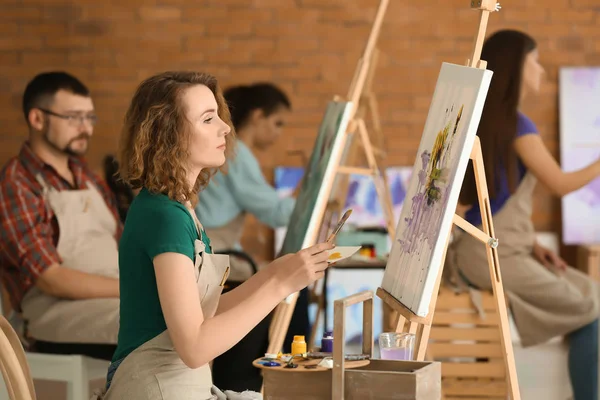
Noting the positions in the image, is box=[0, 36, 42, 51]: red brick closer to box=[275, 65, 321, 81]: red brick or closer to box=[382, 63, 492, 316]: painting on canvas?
box=[275, 65, 321, 81]: red brick

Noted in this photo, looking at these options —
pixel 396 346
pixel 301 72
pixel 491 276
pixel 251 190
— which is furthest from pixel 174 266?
pixel 301 72

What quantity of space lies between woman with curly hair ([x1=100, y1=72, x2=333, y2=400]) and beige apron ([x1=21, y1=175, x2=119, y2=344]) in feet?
4.21

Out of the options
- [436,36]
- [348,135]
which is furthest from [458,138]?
[436,36]

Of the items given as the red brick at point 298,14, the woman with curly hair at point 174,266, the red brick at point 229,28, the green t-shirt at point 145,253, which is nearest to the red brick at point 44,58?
the red brick at point 229,28

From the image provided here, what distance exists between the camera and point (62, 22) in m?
5.32

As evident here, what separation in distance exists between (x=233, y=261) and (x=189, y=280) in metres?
2.01

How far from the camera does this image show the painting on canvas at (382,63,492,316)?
6.75ft

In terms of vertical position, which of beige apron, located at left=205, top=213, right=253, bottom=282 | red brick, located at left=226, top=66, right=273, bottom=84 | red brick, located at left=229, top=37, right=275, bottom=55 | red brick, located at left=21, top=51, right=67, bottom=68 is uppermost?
red brick, located at left=229, top=37, right=275, bottom=55

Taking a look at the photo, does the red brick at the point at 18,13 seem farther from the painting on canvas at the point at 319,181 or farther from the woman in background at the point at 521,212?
the woman in background at the point at 521,212

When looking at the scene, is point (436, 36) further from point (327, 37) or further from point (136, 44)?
point (136, 44)

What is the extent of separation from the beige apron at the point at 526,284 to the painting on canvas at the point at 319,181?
0.64m

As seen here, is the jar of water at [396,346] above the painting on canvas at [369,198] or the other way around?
the other way around

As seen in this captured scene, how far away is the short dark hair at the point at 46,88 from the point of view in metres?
3.42

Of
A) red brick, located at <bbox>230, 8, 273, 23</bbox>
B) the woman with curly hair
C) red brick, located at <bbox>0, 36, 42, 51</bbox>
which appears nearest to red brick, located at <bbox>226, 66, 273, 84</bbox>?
red brick, located at <bbox>230, 8, 273, 23</bbox>
